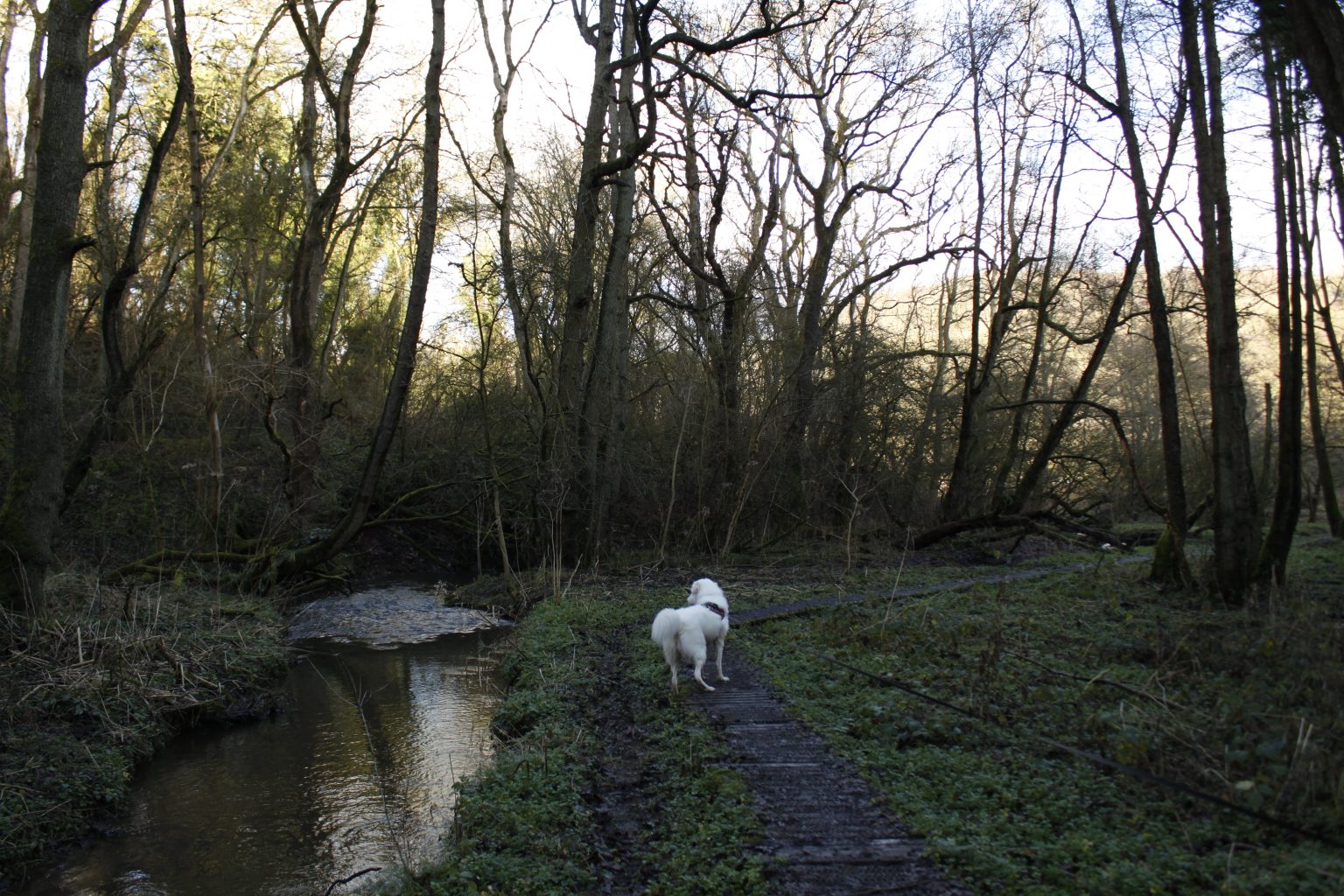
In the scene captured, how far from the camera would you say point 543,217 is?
22125 mm

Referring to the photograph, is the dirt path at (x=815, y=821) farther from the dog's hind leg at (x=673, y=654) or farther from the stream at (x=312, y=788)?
the stream at (x=312, y=788)

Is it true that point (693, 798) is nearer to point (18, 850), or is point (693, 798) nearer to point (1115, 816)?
point (1115, 816)

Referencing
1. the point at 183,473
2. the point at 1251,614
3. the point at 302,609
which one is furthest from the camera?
the point at 183,473

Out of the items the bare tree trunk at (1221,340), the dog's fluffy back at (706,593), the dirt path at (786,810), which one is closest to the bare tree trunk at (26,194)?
the dog's fluffy back at (706,593)

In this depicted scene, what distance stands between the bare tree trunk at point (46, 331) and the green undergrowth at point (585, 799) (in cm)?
496

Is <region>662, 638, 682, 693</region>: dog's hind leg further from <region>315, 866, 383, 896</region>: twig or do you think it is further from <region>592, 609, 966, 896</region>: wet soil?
<region>315, 866, 383, 896</region>: twig

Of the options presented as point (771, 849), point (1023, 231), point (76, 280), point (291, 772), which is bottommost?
point (291, 772)

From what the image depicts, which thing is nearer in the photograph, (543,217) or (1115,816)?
(1115,816)

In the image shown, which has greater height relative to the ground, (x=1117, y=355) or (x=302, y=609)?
(x=1117, y=355)

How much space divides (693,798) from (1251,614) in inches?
297

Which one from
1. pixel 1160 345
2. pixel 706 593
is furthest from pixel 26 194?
pixel 1160 345

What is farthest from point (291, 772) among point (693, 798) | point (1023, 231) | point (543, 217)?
point (1023, 231)

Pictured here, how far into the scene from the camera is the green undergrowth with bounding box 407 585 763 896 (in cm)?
444

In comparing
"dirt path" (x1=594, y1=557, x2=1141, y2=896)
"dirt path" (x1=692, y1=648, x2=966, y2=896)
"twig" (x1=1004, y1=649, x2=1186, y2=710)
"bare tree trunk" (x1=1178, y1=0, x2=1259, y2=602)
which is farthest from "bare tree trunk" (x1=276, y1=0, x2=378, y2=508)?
"bare tree trunk" (x1=1178, y1=0, x2=1259, y2=602)
